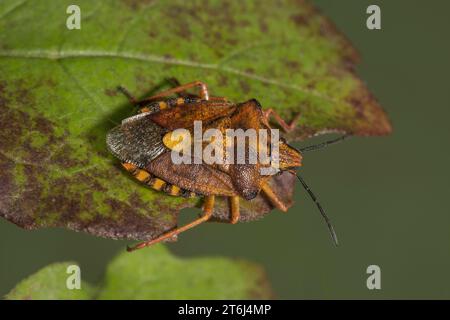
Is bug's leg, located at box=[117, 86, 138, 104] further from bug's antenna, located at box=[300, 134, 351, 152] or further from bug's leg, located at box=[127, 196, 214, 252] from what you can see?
bug's antenna, located at box=[300, 134, 351, 152]

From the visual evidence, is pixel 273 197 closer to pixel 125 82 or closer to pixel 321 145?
pixel 321 145

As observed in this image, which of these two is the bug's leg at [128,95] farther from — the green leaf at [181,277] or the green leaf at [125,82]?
the green leaf at [181,277]

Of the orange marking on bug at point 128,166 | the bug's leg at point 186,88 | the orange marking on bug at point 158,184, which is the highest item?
the bug's leg at point 186,88

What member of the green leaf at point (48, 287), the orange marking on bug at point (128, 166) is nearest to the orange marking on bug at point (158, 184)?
the orange marking on bug at point (128, 166)

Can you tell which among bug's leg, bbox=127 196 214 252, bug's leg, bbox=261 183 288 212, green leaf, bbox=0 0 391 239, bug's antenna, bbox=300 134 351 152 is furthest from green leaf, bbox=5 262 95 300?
bug's antenna, bbox=300 134 351 152

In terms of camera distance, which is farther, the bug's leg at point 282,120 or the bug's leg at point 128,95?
the bug's leg at point 282,120

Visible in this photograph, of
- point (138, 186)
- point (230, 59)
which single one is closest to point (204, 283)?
point (138, 186)
